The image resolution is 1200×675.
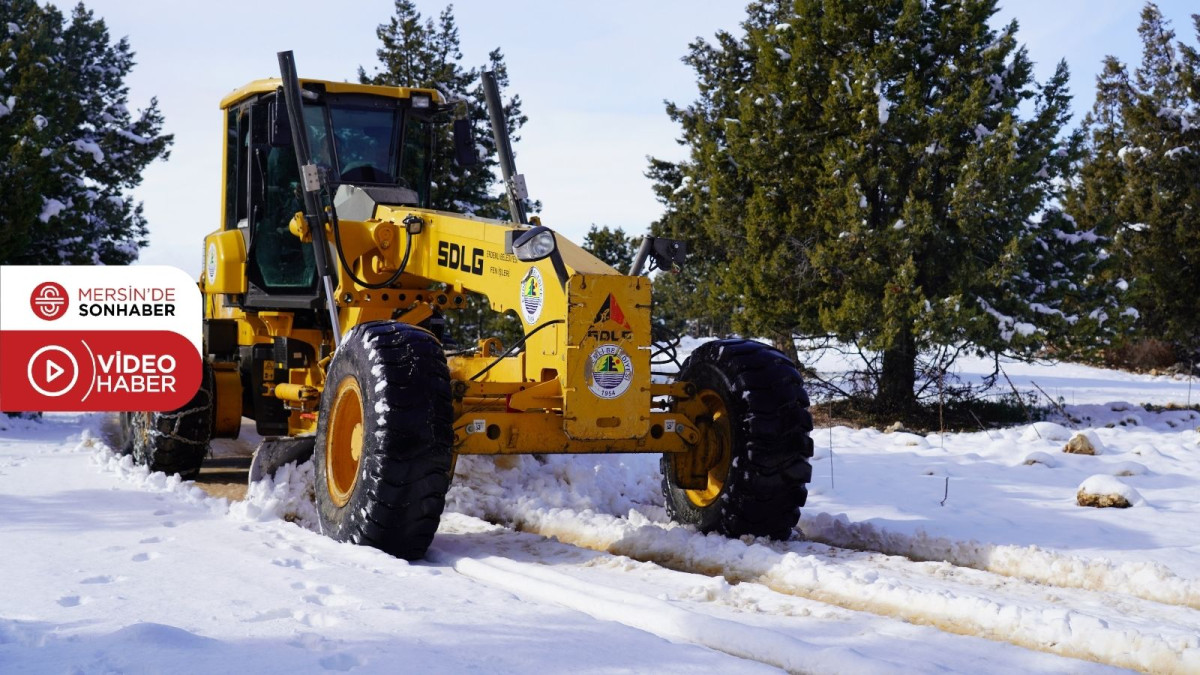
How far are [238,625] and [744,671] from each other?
1.96 metres

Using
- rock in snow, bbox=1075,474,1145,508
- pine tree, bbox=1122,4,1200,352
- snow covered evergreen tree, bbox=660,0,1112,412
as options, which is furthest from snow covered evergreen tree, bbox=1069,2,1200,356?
rock in snow, bbox=1075,474,1145,508

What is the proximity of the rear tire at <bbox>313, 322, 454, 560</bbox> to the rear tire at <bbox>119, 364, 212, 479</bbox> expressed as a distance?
345 cm

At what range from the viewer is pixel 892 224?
16.9m

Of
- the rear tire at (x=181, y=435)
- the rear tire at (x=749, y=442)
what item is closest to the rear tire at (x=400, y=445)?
the rear tire at (x=749, y=442)

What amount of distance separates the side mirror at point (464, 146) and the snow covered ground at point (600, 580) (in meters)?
2.21

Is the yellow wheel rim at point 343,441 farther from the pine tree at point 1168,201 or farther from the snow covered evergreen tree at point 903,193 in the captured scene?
the pine tree at point 1168,201

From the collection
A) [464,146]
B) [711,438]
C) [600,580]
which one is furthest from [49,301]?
[600,580]

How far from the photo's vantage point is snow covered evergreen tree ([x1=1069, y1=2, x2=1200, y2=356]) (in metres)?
25.0

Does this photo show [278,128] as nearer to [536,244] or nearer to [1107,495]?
[536,244]

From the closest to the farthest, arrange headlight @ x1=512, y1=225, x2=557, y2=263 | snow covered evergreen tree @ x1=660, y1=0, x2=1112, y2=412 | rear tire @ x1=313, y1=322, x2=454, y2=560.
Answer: rear tire @ x1=313, y1=322, x2=454, y2=560, headlight @ x1=512, y1=225, x2=557, y2=263, snow covered evergreen tree @ x1=660, y1=0, x2=1112, y2=412

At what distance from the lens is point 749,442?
6.76m

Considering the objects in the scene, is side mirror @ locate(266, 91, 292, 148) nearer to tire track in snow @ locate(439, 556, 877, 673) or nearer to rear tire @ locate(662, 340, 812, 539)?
rear tire @ locate(662, 340, 812, 539)

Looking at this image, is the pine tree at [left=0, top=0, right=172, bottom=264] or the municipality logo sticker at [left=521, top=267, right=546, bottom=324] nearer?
the municipality logo sticker at [left=521, top=267, right=546, bottom=324]

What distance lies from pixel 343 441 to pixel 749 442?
96.8 inches
